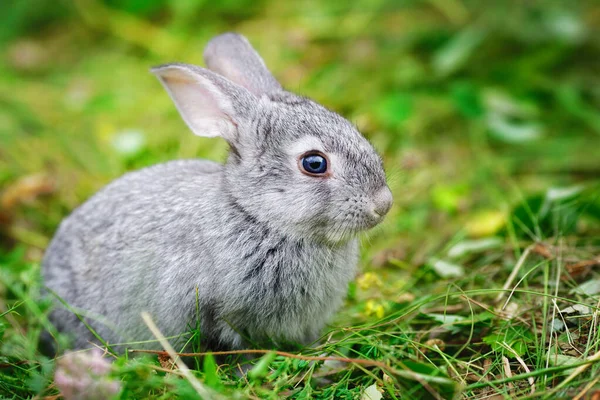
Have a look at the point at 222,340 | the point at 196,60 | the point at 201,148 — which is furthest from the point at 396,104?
the point at 222,340

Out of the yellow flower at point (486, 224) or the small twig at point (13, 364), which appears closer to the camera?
the small twig at point (13, 364)

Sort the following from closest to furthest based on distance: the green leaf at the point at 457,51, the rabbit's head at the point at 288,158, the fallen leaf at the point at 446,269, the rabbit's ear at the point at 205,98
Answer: the rabbit's head at the point at 288,158
the rabbit's ear at the point at 205,98
the fallen leaf at the point at 446,269
the green leaf at the point at 457,51

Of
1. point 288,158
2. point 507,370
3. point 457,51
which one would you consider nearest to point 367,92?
point 457,51

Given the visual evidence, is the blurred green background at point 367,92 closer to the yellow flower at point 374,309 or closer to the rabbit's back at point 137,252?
the yellow flower at point 374,309

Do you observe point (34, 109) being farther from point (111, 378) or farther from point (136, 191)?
point (111, 378)

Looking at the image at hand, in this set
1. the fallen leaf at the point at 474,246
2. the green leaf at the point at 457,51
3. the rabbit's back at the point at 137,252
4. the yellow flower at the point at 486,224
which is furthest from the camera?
the green leaf at the point at 457,51

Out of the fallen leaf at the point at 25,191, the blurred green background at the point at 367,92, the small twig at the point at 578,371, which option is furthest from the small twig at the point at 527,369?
the fallen leaf at the point at 25,191

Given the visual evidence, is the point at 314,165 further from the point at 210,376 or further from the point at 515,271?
the point at 515,271

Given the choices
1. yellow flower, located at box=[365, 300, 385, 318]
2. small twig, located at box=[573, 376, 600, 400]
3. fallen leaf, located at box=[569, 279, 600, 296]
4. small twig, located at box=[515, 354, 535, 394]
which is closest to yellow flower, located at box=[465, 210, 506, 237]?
fallen leaf, located at box=[569, 279, 600, 296]
